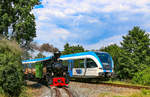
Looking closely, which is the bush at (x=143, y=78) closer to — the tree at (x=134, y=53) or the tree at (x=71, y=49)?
the tree at (x=134, y=53)

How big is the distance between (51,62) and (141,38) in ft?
71.8

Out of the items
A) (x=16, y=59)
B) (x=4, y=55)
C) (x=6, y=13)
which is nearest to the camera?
Result: (x=4, y=55)

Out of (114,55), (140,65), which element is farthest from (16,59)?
(114,55)

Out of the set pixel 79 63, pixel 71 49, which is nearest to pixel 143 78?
pixel 79 63

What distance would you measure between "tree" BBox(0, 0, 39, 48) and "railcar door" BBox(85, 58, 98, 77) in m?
6.35

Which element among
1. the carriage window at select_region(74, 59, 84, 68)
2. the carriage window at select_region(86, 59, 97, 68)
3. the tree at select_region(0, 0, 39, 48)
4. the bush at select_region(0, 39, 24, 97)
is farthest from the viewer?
the carriage window at select_region(74, 59, 84, 68)

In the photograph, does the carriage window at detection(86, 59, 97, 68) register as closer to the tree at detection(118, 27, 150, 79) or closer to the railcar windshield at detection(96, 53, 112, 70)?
the railcar windshield at detection(96, 53, 112, 70)

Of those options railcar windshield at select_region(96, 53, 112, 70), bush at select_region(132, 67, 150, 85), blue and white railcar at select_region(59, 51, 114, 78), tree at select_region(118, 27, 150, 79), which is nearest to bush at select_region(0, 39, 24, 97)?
blue and white railcar at select_region(59, 51, 114, 78)

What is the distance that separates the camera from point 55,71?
54.9ft

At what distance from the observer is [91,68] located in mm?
18625

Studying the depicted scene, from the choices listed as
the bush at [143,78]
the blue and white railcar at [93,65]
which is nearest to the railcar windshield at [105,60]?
the blue and white railcar at [93,65]

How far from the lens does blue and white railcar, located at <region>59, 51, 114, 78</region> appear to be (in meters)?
17.9

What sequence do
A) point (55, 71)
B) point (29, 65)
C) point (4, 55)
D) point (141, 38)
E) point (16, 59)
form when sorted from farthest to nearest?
point (141, 38) < point (29, 65) < point (55, 71) < point (16, 59) < point (4, 55)

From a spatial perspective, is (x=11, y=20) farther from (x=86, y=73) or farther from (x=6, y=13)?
(x=86, y=73)
